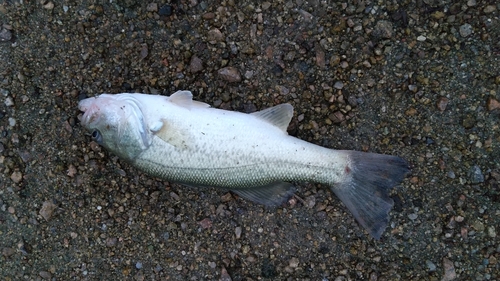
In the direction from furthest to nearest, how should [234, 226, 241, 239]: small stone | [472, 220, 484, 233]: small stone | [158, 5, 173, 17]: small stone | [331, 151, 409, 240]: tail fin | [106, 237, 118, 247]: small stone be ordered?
[106, 237, 118, 247]: small stone → [234, 226, 241, 239]: small stone → [158, 5, 173, 17]: small stone → [472, 220, 484, 233]: small stone → [331, 151, 409, 240]: tail fin

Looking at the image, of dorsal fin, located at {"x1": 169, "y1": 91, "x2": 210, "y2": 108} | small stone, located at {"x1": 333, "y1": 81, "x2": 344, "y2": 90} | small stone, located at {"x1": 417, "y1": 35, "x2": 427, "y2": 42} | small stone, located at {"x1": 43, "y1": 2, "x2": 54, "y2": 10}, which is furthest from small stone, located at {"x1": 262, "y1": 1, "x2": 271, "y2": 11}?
small stone, located at {"x1": 43, "y1": 2, "x2": 54, "y2": 10}

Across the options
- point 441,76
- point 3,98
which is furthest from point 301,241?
point 3,98

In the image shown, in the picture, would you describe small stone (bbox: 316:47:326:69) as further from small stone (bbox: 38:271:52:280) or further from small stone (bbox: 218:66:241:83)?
small stone (bbox: 38:271:52:280)

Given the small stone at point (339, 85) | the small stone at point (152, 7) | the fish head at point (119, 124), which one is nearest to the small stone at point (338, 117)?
the small stone at point (339, 85)

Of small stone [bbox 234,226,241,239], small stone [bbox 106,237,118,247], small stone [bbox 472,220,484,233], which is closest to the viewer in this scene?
small stone [bbox 472,220,484,233]

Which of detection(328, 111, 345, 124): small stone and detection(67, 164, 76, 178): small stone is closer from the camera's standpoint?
detection(328, 111, 345, 124): small stone

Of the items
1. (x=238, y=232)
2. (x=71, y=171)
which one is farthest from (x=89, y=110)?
(x=238, y=232)
